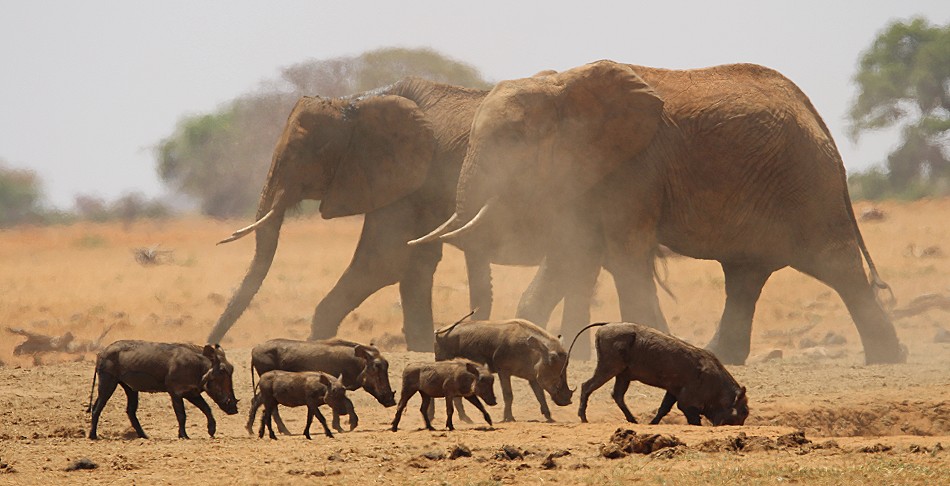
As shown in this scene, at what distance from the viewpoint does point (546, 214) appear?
18.6m

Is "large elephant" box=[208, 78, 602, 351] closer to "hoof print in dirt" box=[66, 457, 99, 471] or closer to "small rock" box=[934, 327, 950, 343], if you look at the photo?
"small rock" box=[934, 327, 950, 343]

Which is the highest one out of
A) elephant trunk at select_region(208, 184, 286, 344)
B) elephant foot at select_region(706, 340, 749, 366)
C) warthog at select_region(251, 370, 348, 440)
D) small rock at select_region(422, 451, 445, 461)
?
elephant trunk at select_region(208, 184, 286, 344)

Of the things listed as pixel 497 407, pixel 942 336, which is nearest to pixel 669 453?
pixel 497 407

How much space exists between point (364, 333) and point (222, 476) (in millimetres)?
14759

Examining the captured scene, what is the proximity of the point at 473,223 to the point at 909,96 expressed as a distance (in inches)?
1625

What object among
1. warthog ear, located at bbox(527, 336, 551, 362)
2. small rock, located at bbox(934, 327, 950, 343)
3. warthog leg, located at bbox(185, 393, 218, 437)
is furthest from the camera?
small rock, located at bbox(934, 327, 950, 343)

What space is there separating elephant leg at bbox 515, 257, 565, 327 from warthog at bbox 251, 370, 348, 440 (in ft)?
20.8

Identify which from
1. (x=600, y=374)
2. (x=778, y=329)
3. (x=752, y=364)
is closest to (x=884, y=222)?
(x=778, y=329)

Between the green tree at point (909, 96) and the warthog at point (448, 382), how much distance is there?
41563mm

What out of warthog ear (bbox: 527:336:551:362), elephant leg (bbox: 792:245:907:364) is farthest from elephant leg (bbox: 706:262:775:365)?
warthog ear (bbox: 527:336:551:362)

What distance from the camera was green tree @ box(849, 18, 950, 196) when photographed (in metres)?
53.7

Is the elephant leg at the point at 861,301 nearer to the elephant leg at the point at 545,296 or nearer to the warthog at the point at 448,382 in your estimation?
the elephant leg at the point at 545,296

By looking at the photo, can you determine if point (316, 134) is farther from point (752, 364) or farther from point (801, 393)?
point (801, 393)

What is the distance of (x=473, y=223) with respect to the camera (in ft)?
57.7
